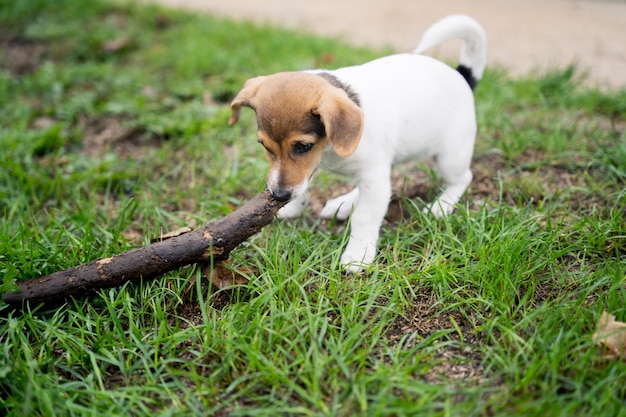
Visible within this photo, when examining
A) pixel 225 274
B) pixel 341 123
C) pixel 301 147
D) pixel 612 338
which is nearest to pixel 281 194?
pixel 301 147

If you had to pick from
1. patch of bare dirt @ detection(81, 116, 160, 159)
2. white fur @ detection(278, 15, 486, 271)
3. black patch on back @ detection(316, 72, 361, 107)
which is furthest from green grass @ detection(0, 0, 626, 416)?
black patch on back @ detection(316, 72, 361, 107)

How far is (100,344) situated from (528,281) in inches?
84.6

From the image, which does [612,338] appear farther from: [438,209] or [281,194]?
[281,194]

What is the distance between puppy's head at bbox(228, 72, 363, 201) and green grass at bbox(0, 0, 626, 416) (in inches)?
19.3

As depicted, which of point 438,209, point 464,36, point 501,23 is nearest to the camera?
point 438,209

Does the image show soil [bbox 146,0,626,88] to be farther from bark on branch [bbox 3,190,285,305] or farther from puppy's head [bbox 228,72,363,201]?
bark on branch [bbox 3,190,285,305]

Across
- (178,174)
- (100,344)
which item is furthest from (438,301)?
(178,174)

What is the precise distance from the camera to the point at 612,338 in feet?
7.86

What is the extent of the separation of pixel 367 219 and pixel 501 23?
5.14 metres

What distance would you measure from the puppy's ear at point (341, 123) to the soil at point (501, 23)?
11.2 feet

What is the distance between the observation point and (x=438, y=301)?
282cm

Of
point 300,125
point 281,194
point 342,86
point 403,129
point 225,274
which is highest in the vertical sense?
point 342,86

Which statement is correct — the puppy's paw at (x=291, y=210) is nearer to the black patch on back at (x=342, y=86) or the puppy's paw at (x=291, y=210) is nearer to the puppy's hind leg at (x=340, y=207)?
the puppy's hind leg at (x=340, y=207)

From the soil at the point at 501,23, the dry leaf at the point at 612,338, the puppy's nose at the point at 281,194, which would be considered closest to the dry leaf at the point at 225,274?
the puppy's nose at the point at 281,194
